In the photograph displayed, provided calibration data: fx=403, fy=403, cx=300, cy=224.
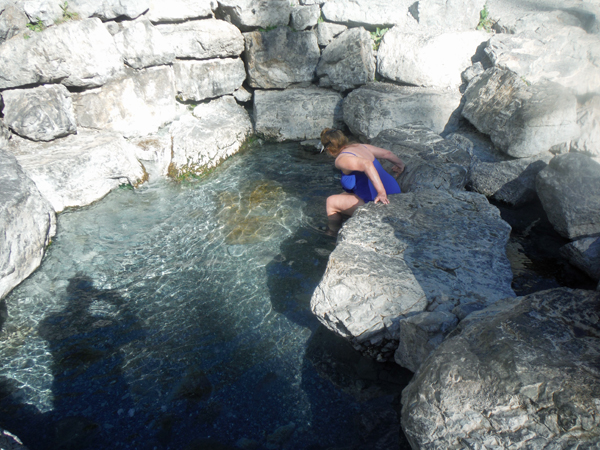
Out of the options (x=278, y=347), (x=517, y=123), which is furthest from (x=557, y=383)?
(x=517, y=123)

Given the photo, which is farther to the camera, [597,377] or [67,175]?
[67,175]

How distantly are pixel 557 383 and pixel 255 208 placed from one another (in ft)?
13.1

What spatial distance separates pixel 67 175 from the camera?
516 cm

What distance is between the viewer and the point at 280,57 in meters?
7.20

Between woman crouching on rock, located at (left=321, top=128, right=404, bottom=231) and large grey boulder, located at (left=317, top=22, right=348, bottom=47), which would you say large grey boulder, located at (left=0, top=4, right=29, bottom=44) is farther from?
large grey boulder, located at (left=317, top=22, right=348, bottom=47)

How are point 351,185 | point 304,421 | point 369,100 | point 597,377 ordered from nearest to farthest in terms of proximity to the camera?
point 597,377 < point 304,421 < point 351,185 < point 369,100

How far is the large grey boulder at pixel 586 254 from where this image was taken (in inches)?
151

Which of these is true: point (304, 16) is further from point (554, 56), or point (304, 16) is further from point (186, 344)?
point (186, 344)

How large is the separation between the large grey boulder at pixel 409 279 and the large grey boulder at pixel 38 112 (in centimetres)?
434

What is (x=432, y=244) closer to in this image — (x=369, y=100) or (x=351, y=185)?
(x=351, y=185)

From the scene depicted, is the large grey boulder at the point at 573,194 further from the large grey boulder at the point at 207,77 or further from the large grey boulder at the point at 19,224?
the large grey boulder at the point at 19,224

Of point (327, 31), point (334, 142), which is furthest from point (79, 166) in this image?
point (327, 31)


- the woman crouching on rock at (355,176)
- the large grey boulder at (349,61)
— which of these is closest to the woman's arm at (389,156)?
the woman crouching on rock at (355,176)

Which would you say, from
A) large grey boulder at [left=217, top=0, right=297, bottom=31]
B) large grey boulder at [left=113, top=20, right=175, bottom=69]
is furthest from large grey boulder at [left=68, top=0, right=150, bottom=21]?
large grey boulder at [left=217, top=0, right=297, bottom=31]
